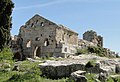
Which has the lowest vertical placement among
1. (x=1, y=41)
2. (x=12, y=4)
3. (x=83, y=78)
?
(x=83, y=78)

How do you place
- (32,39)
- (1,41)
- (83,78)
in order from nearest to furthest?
(83,78)
(1,41)
(32,39)

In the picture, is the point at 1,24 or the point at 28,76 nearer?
the point at 28,76

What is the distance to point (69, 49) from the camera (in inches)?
2025

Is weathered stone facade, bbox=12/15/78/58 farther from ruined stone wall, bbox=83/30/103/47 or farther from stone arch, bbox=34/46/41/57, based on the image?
ruined stone wall, bbox=83/30/103/47

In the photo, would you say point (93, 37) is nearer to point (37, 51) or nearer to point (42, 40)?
point (42, 40)

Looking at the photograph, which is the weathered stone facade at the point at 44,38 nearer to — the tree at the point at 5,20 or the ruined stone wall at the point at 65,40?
the ruined stone wall at the point at 65,40

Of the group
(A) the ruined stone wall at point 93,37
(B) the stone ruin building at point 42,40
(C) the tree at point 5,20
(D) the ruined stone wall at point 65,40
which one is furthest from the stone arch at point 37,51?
(A) the ruined stone wall at point 93,37

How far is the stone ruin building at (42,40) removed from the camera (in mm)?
51594

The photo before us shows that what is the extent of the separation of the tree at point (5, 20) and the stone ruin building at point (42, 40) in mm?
20195

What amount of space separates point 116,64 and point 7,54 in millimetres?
14185

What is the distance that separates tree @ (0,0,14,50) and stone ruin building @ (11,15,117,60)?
795 inches

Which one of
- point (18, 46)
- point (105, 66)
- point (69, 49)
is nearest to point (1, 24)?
point (105, 66)

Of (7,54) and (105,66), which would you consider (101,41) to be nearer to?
(7,54)

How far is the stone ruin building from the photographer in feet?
169
